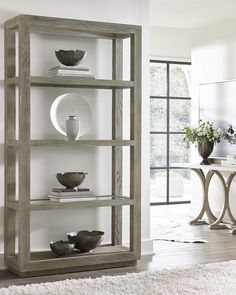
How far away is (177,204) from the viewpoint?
1030 cm

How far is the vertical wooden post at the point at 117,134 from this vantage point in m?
5.91

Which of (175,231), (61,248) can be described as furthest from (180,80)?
(61,248)

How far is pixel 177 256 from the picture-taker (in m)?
6.10

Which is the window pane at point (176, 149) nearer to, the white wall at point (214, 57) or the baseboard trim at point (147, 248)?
the white wall at point (214, 57)

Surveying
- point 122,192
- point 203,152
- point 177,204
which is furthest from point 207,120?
point 122,192

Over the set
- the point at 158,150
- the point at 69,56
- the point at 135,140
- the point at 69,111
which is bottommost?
the point at 158,150

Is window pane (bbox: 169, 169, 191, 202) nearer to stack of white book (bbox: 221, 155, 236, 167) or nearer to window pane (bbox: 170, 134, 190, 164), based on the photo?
window pane (bbox: 170, 134, 190, 164)

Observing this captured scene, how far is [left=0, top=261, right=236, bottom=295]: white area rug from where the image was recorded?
→ 460 cm

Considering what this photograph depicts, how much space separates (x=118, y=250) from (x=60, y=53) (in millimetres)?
1698

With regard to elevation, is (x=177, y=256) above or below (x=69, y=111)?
below

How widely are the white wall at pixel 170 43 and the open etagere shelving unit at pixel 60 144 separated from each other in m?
3.84

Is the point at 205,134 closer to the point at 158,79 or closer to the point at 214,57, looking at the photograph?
the point at 214,57

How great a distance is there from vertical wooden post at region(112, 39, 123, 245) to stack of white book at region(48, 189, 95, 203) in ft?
1.37

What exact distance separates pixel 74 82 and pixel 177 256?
1872 mm
